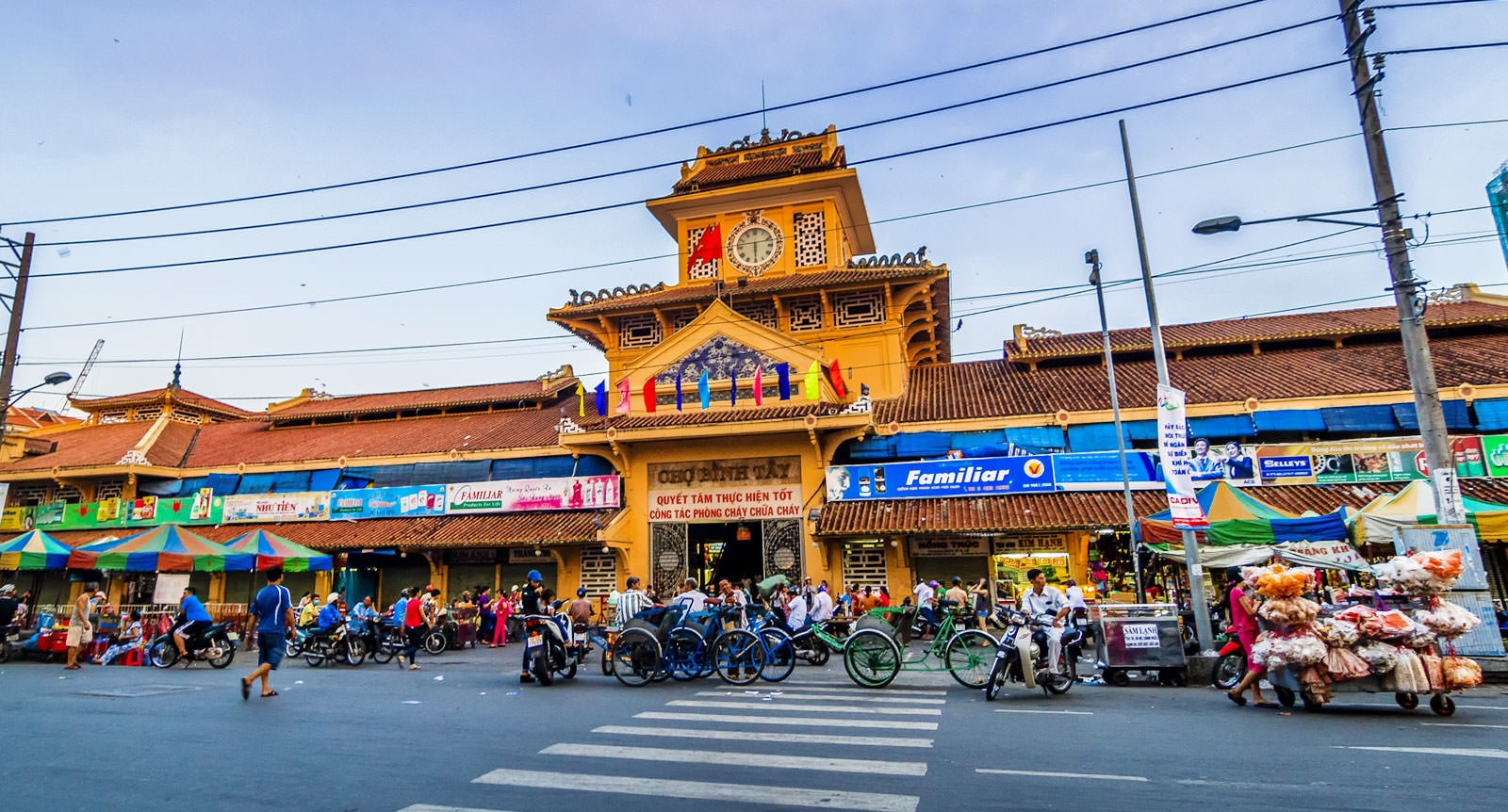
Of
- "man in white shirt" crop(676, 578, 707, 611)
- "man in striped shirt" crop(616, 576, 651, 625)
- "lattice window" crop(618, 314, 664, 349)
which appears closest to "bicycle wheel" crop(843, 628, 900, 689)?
"man in white shirt" crop(676, 578, 707, 611)

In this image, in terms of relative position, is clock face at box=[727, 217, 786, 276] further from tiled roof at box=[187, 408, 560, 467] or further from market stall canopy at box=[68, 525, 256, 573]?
market stall canopy at box=[68, 525, 256, 573]

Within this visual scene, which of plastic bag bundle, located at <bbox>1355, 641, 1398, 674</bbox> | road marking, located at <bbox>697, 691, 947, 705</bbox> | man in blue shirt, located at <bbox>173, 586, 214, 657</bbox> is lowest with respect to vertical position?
road marking, located at <bbox>697, 691, 947, 705</bbox>

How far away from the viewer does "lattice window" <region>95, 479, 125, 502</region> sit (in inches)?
1097

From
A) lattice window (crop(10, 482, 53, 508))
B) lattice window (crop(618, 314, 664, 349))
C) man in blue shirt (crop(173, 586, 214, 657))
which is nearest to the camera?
man in blue shirt (crop(173, 586, 214, 657))

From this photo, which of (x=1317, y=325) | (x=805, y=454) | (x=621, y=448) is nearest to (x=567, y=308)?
(x=621, y=448)

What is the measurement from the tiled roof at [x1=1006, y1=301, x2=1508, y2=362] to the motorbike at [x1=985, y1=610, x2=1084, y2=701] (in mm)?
16107

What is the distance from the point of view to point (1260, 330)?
79.5 feet

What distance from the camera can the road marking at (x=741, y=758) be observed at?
20.1ft

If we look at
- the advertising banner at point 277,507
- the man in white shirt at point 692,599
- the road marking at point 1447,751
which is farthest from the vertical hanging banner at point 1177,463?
the advertising banner at point 277,507

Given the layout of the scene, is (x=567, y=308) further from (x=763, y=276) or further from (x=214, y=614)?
(x=214, y=614)

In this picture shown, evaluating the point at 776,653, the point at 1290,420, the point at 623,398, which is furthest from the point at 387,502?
the point at 1290,420

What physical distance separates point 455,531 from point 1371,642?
67.9 feet

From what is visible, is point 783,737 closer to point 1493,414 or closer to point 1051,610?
point 1051,610

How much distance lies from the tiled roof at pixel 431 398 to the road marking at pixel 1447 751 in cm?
2594
